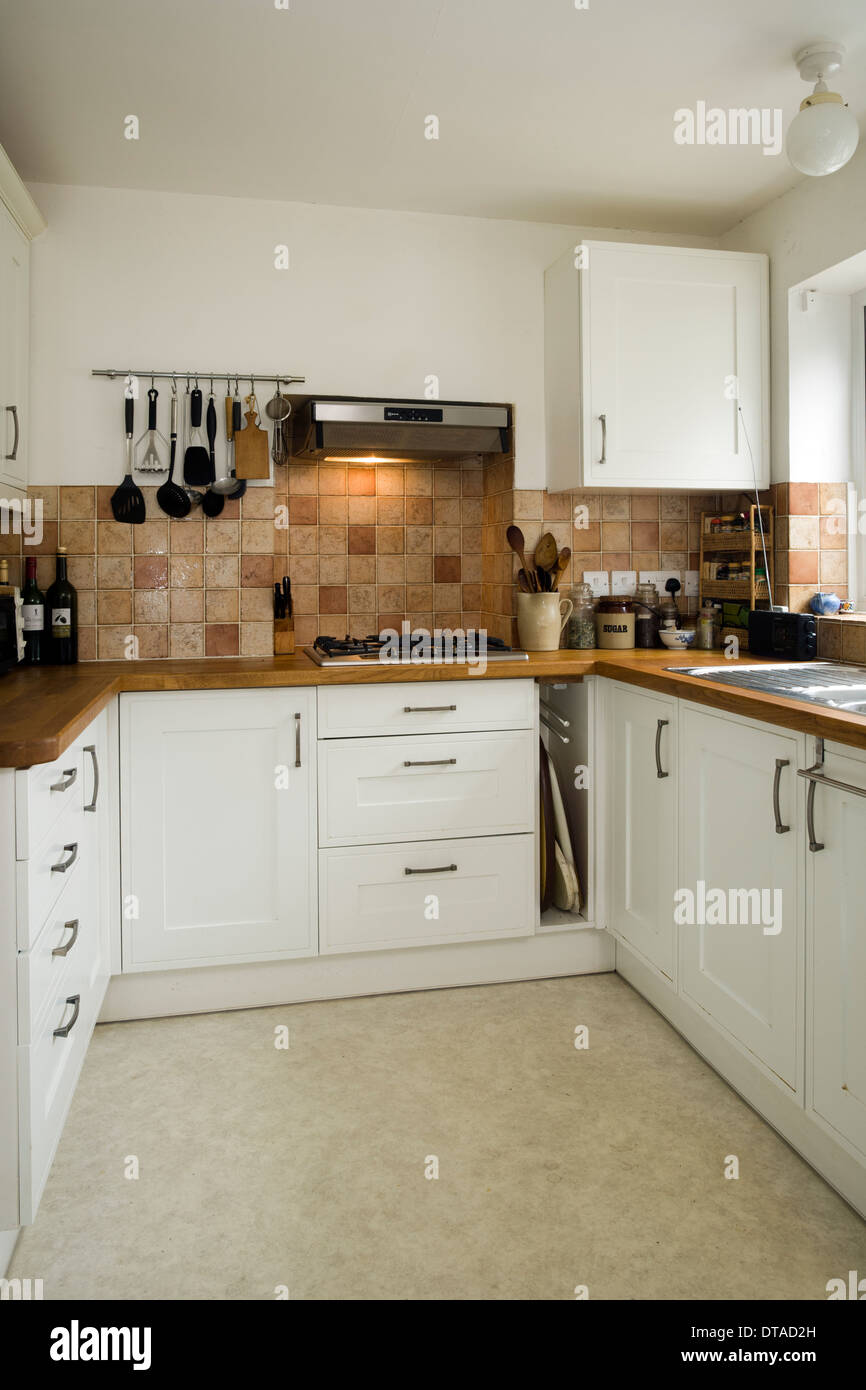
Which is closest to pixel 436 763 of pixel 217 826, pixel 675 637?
pixel 217 826

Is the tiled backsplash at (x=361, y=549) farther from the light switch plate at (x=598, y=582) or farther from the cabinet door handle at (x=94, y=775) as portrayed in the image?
the cabinet door handle at (x=94, y=775)

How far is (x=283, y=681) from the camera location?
2439mm

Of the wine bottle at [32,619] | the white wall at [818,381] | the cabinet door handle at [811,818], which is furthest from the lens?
the white wall at [818,381]

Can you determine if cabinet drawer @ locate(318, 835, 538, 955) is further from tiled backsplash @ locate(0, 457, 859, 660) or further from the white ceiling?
the white ceiling

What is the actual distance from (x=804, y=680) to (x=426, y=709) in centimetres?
97

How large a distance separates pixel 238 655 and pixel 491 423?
3.59 ft

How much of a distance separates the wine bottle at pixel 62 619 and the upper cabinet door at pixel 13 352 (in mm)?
284

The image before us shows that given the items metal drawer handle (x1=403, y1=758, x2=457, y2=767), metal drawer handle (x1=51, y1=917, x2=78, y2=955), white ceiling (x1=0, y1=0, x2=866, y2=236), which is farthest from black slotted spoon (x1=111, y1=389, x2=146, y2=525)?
metal drawer handle (x1=51, y1=917, x2=78, y2=955)

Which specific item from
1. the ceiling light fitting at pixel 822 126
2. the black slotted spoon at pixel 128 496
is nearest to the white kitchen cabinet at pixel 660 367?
the ceiling light fitting at pixel 822 126

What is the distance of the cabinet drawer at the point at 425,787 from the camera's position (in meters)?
2.53

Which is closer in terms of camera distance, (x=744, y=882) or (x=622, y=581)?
(x=744, y=882)

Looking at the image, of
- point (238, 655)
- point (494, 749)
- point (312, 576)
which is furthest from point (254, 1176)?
point (312, 576)

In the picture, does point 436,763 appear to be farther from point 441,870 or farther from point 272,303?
point 272,303
